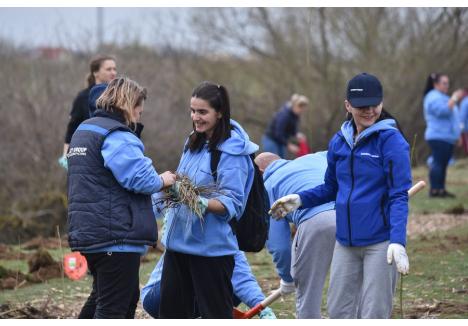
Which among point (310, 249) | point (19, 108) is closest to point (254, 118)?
point (19, 108)

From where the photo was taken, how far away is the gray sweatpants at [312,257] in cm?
653

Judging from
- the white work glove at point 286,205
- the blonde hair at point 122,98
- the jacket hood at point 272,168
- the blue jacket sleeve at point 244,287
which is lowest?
the blue jacket sleeve at point 244,287

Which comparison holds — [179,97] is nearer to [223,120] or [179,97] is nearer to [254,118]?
[254,118]

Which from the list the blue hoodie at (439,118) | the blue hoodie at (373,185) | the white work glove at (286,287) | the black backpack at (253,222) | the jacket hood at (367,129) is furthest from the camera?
the blue hoodie at (439,118)

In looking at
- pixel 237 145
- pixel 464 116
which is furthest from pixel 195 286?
pixel 464 116

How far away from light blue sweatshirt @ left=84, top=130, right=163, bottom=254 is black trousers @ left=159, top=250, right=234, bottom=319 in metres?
0.32

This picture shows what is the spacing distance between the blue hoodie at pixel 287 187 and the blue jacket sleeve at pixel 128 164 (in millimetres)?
1190

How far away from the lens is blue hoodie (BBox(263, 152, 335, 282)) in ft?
22.1

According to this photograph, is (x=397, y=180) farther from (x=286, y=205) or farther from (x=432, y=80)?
(x=432, y=80)

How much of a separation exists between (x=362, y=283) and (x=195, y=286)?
976 millimetres

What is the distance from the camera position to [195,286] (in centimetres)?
602

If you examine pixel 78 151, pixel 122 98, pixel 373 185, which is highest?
pixel 122 98

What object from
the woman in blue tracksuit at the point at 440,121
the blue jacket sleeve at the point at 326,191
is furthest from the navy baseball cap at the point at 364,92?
the woman in blue tracksuit at the point at 440,121

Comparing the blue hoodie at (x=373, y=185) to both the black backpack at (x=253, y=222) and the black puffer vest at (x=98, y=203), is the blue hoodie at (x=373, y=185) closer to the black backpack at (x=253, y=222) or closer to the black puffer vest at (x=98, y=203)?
the black backpack at (x=253, y=222)
